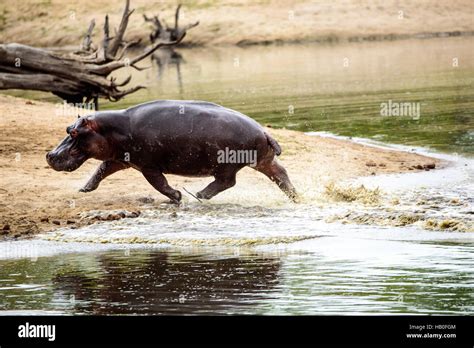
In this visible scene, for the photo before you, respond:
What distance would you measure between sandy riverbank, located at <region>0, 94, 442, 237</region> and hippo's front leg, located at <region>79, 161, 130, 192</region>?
0.35ft

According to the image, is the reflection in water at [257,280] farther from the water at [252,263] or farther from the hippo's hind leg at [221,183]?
the hippo's hind leg at [221,183]

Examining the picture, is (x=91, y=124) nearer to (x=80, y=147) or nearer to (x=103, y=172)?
(x=80, y=147)

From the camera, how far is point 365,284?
7738 mm

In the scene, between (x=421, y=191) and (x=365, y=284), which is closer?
(x=365, y=284)

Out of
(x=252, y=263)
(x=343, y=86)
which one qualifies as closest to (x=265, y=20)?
(x=343, y=86)

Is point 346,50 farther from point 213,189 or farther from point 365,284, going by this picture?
point 365,284

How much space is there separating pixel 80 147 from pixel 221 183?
4.62ft

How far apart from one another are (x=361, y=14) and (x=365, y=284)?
3700 centimetres

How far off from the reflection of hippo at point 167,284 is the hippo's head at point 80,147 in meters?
2.14

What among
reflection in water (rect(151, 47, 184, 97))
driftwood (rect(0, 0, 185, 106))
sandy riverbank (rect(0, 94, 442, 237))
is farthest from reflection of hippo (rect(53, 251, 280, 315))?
reflection in water (rect(151, 47, 184, 97))

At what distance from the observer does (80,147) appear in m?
11.4

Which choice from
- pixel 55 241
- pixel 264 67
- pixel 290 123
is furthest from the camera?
pixel 264 67
